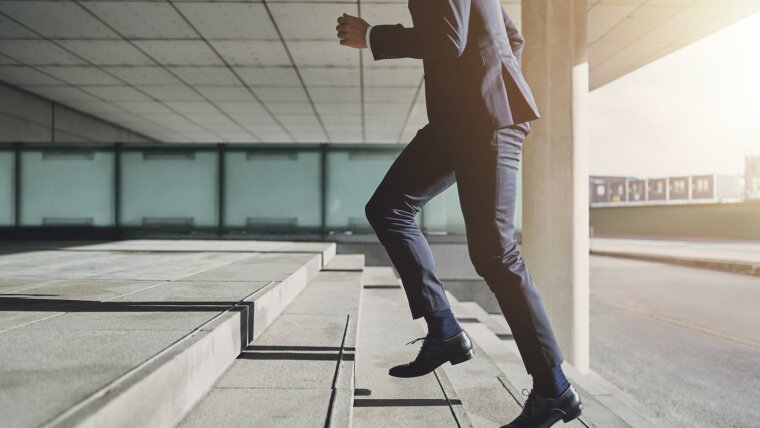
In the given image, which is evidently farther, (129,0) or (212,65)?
(212,65)

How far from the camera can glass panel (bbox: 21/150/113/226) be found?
7.13 meters

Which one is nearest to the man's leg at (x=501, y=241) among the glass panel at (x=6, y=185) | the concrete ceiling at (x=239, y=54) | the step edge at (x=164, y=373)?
the step edge at (x=164, y=373)

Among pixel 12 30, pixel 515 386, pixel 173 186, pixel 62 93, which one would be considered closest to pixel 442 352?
pixel 515 386

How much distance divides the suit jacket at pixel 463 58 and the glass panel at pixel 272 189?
5.61 meters

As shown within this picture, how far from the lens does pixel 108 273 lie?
329cm

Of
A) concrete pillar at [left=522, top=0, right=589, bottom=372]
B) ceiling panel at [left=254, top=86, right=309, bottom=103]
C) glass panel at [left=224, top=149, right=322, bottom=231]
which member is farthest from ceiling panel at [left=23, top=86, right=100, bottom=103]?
concrete pillar at [left=522, top=0, right=589, bottom=372]

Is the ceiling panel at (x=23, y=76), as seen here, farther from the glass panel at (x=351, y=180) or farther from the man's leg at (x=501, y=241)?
the man's leg at (x=501, y=241)

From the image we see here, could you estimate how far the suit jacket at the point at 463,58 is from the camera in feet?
4.93

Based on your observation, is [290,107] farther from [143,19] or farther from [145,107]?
[143,19]

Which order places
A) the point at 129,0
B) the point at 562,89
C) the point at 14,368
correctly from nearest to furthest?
the point at 14,368, the point at 562,89, the point at 129,0

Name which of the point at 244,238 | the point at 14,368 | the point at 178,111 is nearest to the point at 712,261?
the point at 244,238

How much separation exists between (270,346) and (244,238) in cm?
Result: 525

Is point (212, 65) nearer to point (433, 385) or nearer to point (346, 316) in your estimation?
point (346, 316)

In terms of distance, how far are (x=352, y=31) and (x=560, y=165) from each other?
Result: 3783mm
